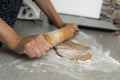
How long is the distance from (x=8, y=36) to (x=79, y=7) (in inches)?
32.3

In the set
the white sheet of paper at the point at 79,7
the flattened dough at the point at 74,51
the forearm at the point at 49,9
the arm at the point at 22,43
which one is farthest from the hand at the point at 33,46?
the white sheet of paper at the point at 79,7

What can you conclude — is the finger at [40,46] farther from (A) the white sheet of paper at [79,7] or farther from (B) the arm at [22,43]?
(A) the white sheet of paper at [79,7]

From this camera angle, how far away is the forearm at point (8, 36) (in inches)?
35.3

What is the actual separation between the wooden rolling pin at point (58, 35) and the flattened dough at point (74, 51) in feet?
0.10

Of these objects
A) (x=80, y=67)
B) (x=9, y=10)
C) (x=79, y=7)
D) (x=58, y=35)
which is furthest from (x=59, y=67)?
(x=79, y=7)

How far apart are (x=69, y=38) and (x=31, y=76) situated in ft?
1.41

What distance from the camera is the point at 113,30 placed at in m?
1.49

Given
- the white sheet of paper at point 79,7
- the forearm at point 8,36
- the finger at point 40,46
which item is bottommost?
the white sheet of paper at point 79,7

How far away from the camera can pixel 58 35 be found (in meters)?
A: 1.10

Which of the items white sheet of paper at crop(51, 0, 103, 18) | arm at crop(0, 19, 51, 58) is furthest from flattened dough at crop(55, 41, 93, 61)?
white sheet of paper at crop(51, 0, 103, 18)

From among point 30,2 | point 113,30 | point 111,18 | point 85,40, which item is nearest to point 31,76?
point 85,40

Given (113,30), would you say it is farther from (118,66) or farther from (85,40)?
(118,66)

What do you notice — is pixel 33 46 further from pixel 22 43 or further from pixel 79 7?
pixel 79 7

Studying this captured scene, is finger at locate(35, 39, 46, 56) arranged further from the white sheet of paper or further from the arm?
the white sheet of paper
